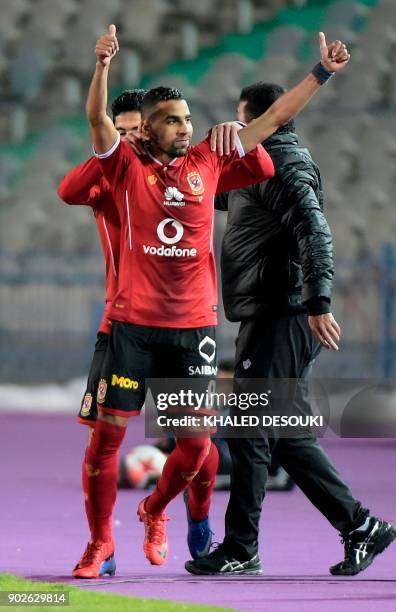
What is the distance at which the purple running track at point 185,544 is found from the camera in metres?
5.64

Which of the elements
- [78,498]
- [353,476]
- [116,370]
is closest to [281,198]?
[116,370]

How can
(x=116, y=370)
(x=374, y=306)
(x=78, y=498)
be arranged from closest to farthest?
(x=116, y=370)
(x=78, y=498)
(x=374, y=306)

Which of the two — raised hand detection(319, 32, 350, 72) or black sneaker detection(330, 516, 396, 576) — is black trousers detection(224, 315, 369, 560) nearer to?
black sneaker detection(330, 516, 396, 576)

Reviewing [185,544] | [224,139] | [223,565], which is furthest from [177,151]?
[185,544]

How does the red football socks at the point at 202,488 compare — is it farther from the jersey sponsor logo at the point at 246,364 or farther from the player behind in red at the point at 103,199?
the player behind in red at the point at 103,199

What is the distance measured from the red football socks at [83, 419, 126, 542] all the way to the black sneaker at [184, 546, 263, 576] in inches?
16.1

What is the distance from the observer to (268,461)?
6.34m

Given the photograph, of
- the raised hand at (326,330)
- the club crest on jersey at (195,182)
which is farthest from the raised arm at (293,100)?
the raised hand at (326,330)

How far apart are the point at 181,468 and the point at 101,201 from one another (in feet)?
3.69

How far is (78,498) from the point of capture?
9281mm

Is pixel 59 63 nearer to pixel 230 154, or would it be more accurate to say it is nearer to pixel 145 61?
pixel 145 61

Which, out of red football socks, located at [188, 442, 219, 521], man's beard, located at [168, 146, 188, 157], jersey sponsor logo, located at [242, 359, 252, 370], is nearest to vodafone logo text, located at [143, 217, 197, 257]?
man's beard, located at [168, 146, 188, 157]

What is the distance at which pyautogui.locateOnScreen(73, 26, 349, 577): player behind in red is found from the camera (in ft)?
19.5

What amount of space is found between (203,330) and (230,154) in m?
0.71
